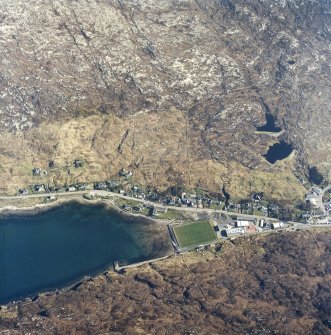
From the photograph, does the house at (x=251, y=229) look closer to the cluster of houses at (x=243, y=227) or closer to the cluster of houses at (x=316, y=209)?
the cluster of houses at (x=243, y=227)

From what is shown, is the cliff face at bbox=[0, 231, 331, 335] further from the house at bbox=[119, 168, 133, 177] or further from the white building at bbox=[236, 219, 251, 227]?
the house at bbox=[119, 168, 133, 177]

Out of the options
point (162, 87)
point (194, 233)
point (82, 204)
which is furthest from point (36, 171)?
point (162, 87)

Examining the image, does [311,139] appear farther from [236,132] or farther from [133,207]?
[133,207]

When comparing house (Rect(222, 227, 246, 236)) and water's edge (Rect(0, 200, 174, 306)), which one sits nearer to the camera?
water's edge (Rect(0, 200, 174, 306))

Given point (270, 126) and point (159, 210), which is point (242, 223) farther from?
point (270, 126)

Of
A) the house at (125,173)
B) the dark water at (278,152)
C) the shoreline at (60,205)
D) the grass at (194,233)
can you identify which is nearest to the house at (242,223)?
the grass at (194,233)

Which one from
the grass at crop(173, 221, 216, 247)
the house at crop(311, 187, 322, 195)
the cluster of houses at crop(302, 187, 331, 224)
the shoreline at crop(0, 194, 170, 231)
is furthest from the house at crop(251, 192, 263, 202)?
the shoreline at crop(0, 194, 170, 231)

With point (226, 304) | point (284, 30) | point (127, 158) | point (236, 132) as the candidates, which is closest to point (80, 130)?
point (127, 158)

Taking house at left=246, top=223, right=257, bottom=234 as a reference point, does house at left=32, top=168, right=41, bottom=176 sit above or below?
above
